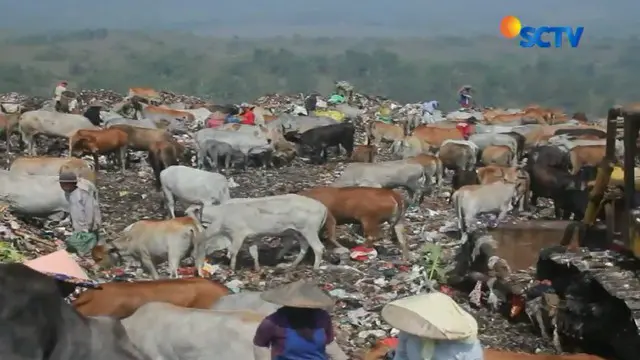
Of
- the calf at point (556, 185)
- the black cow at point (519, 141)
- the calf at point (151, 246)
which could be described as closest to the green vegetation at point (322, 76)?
the black cow at point (519, 141)

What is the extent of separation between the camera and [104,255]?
10.3 meters

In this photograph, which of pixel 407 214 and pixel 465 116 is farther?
pixel 465 116

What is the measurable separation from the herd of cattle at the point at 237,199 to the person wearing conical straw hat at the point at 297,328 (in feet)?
3.38

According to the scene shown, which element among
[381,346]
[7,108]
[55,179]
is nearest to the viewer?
[381,346]

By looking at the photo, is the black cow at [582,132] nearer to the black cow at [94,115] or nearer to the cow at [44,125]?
the cow at [44,125]

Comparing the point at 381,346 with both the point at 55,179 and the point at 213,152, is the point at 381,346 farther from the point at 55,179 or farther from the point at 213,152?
the point at 213,152

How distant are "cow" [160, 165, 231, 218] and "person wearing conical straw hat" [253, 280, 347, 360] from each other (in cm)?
900

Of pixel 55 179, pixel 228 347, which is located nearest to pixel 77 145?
pixel 55 179

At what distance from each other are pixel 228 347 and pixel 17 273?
10.2ft

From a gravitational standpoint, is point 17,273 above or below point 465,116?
above

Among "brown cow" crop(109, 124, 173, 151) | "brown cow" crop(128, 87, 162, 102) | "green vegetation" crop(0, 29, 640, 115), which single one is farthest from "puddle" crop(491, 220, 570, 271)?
"green vegetation" crop(0, 29, 640, 115)

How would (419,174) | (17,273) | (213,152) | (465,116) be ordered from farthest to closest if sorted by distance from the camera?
(465,116) → (213,152) → (419,174) → (17,273)

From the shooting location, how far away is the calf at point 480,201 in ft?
43.3

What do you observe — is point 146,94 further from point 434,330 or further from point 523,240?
point 434,330
